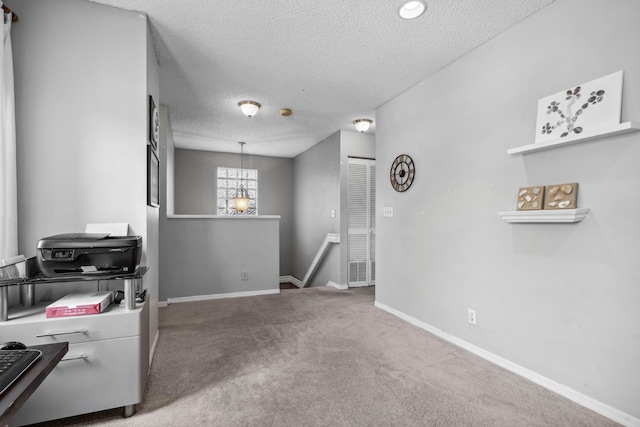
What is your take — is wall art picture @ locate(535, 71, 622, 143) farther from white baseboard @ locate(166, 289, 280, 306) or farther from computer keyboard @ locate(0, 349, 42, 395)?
white baseboard @ locate(166, 289, 280, 306)

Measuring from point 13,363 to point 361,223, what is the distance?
4.87 metres

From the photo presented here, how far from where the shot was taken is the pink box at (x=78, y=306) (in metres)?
1.75

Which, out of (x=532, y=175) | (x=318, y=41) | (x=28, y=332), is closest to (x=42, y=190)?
(x=28, y=332)

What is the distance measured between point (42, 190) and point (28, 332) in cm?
90

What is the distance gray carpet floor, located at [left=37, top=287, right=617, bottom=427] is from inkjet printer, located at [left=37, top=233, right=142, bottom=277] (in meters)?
0.80

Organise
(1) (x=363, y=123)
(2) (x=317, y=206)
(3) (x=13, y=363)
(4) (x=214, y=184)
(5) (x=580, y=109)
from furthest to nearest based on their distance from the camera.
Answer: (4) (x=214, y=184) → (2) (x=317, y=206) → (1) (x=363, y=123) → (5) (x=580, y=109) → (3) (x=13, y=363)

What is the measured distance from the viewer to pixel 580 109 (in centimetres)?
203

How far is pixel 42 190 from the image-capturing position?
2.10 metres

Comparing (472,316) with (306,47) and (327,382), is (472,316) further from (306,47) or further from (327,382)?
(306,47)

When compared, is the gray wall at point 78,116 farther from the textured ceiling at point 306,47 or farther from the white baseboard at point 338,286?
the white baseboard at point 338,286

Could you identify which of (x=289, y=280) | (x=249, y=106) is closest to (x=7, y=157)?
(x=249, y=106)

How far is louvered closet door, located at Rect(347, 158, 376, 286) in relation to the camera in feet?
18.2

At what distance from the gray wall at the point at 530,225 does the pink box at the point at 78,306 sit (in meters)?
2.65

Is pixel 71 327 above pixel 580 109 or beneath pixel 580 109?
beneath
